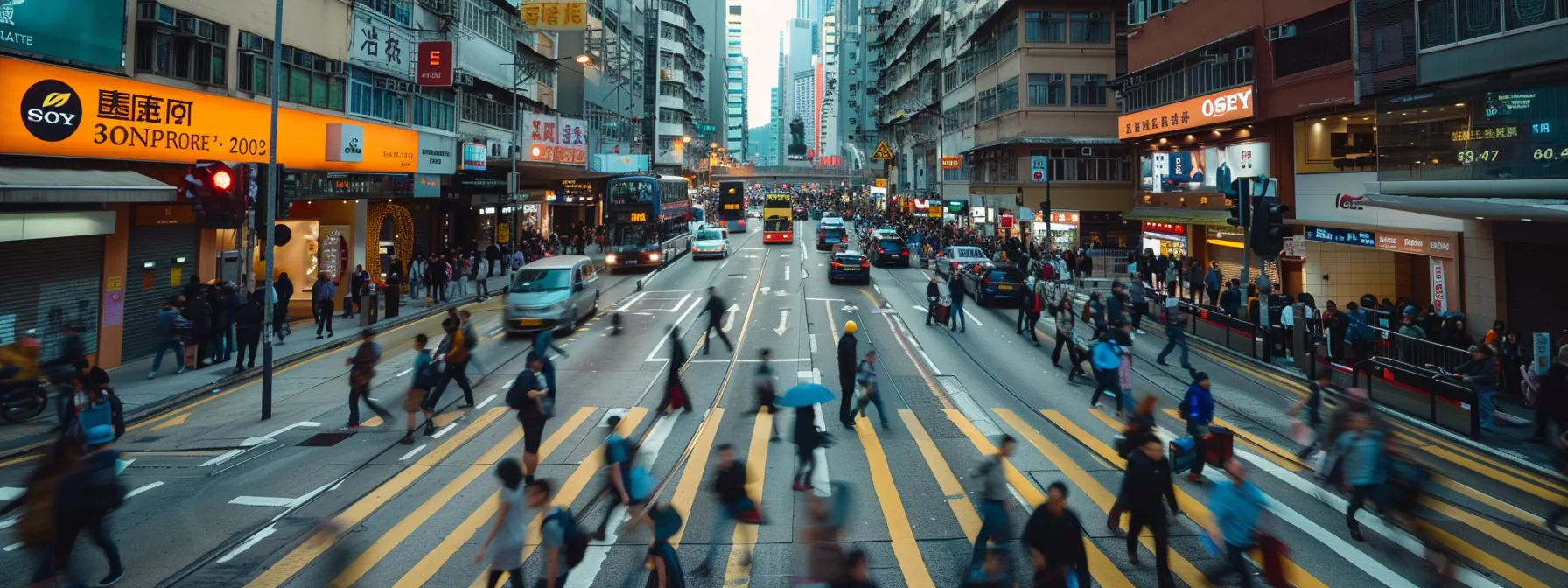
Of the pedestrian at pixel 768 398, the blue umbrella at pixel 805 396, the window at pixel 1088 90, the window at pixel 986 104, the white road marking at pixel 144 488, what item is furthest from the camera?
the window at pixel 986 104

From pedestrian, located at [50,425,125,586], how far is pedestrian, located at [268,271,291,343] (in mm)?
15930

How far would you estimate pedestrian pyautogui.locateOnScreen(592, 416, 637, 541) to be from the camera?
9.41m

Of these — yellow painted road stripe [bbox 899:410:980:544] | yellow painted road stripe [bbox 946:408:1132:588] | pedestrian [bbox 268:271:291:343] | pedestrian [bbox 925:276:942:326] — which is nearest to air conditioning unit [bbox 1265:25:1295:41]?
pedestrian [bbox 925:276:942:326]

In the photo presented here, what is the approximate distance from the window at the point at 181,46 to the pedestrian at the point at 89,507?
15.0 metres

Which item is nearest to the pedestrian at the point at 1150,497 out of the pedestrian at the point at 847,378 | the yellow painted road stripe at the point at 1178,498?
the yellow painted road stripe at the point at 1178,498

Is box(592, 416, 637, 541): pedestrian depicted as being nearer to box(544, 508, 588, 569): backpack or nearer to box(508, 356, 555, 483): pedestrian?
box(544, 508, 588, 569): backpack

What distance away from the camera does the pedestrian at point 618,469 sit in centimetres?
941

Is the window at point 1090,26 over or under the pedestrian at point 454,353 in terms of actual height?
over

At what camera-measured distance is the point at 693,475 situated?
12.2 metres

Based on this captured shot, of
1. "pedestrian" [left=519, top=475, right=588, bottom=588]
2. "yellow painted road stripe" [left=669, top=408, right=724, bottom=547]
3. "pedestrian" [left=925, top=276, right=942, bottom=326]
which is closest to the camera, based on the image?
"pedestrian" [left=519, top=475, right=588, bottom=588]

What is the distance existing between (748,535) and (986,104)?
53089mm

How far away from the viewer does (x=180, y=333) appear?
61.9 ft

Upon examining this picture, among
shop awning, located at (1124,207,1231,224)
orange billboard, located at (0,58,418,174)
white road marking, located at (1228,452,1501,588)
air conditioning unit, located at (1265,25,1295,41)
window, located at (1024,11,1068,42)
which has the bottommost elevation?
white road marking, located at (1228,452,1501,588)

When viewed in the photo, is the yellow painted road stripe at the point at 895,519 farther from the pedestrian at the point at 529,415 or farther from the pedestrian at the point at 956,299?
the pedestrian at the point at 956,299
